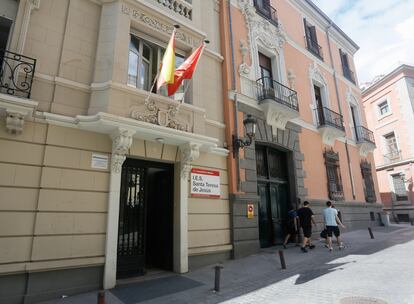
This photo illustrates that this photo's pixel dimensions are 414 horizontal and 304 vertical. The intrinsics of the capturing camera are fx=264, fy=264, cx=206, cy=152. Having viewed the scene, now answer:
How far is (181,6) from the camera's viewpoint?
9117 mm

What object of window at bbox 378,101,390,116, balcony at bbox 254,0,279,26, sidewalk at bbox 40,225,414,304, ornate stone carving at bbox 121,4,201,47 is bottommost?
sidewalk at bbox 40,225,414,304

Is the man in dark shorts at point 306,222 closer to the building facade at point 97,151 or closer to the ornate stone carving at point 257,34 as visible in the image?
the building facade at point 97,151

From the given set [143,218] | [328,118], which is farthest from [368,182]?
[143,218]

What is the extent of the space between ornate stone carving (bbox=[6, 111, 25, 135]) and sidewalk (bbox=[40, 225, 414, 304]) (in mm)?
3603

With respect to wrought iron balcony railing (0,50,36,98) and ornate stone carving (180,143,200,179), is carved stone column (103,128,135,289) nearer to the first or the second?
ornate stone carving (180,143,200,179)

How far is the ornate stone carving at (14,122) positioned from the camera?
5.32 metres

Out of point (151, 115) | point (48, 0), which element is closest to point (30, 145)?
point (151, 115)

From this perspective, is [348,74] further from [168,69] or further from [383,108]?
[168,69]

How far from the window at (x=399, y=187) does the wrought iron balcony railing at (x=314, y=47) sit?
1664 cm

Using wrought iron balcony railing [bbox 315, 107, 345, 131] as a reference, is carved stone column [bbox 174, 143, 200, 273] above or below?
below

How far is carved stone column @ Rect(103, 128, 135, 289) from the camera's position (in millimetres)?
6035

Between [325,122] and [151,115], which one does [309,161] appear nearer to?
[325,122]

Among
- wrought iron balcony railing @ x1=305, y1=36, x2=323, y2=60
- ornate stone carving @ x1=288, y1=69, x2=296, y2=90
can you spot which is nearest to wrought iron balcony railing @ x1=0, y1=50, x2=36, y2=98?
ornate stone carving @ x1=288, y1=69, x2=296, y2=90

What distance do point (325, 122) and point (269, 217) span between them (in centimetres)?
634
